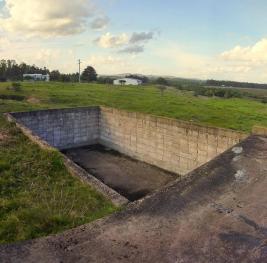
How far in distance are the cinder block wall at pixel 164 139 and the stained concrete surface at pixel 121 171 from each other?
46 centimetres

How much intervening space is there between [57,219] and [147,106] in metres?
17.3

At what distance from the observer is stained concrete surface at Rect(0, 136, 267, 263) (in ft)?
16.2

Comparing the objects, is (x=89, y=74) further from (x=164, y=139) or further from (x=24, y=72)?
(x=164, y=139)

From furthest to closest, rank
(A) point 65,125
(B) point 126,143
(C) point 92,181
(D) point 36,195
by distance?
(A) point 65,125
(B) point 126,143
(C) point 92,181
(D) point 36,195

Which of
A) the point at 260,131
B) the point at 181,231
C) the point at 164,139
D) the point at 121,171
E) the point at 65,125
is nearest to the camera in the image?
the point at 181,231

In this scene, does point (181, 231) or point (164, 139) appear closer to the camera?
point (181, 231)

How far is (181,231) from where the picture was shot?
552cm

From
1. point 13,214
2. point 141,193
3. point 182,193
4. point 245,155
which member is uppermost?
point 245,155

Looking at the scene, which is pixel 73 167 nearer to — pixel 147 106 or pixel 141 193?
pixel 141 193

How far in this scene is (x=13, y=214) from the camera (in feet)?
23.5

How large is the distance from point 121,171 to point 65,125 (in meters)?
4.82

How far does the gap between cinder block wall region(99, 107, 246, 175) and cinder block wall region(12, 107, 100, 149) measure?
0.57 metres

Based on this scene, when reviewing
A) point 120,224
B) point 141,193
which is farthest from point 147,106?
point 120,224

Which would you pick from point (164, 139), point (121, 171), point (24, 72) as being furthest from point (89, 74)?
point (164, 139)
